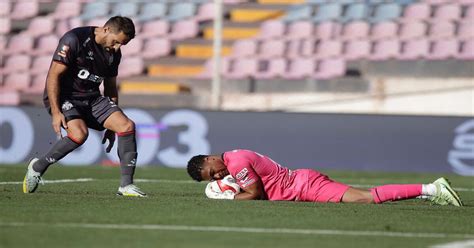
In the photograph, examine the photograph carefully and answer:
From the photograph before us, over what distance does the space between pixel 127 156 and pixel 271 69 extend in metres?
14.5

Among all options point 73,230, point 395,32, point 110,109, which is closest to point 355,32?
point 395,32

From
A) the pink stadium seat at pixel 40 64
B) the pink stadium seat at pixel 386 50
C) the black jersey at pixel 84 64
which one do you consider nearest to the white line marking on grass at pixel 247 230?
the black jersey at pixel 84 64

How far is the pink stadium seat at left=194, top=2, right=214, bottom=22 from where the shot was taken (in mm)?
27500

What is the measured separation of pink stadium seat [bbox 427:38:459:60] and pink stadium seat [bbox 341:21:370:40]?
5.80 ft

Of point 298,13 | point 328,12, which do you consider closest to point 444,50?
point 328,12

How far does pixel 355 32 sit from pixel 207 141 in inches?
258

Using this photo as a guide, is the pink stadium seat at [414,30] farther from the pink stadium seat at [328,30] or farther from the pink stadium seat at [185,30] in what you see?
the pink stadium seat at [185,30]

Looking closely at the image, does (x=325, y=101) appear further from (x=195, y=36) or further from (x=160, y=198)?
(x=160, y=198)

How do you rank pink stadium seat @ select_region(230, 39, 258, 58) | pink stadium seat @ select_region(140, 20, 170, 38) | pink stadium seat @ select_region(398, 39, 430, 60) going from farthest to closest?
1. pink stadium seat @ select_region(140, 20, 170, 38)
2. pink stadium seat @ select_region(230, 39, 258, 58)
3. pink stadium seat @ select_region(398, 39, 430, 60)

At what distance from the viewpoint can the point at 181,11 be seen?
27.7 metres

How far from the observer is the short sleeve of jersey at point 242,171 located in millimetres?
10695

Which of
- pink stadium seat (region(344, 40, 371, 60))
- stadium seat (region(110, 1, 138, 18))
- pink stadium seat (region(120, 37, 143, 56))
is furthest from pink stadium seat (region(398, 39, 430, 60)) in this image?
stadium seat (region(110, 1, 138, 18))

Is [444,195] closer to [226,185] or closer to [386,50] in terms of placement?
[226,185]

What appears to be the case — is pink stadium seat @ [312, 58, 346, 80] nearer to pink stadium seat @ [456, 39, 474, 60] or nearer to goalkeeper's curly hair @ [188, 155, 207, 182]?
pink stadium seat @ [456, 39, 474, 60]
